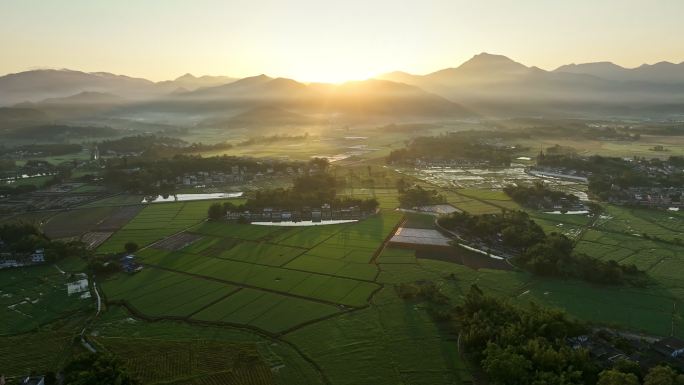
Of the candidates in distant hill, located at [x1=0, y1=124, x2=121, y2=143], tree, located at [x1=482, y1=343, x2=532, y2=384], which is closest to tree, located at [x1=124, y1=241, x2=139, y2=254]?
tree, located at [x1=482, y1=343, x2=532, y2=384]

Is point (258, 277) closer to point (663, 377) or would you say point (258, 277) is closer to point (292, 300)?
point (292, 300)

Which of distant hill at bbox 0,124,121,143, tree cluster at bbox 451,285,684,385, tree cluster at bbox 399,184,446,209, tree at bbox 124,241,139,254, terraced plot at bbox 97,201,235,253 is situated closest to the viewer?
tree cluster at bbox 451,285,684,385

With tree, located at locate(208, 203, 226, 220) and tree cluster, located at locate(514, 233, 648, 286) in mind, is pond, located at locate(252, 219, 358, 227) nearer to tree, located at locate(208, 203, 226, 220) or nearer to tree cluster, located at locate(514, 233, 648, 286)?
tree, located at locate(208, 203, 226, 220)

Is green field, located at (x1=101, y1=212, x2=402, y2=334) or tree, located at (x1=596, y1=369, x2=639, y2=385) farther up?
tree, located at (x1=596, y1=369, x2=639, y2=385)

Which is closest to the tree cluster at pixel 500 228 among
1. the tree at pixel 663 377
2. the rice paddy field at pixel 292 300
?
the rice paddy field at pixel 292 300

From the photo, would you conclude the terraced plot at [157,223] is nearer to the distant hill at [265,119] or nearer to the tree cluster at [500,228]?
the tree cluster at [500,228]

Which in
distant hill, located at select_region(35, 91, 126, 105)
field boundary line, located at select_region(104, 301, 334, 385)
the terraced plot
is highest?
distant hill, located at select_region(35, 91, 126, 105)

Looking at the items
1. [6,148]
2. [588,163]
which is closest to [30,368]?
[588,163]

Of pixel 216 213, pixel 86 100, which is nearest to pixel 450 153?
pixel 216 213
